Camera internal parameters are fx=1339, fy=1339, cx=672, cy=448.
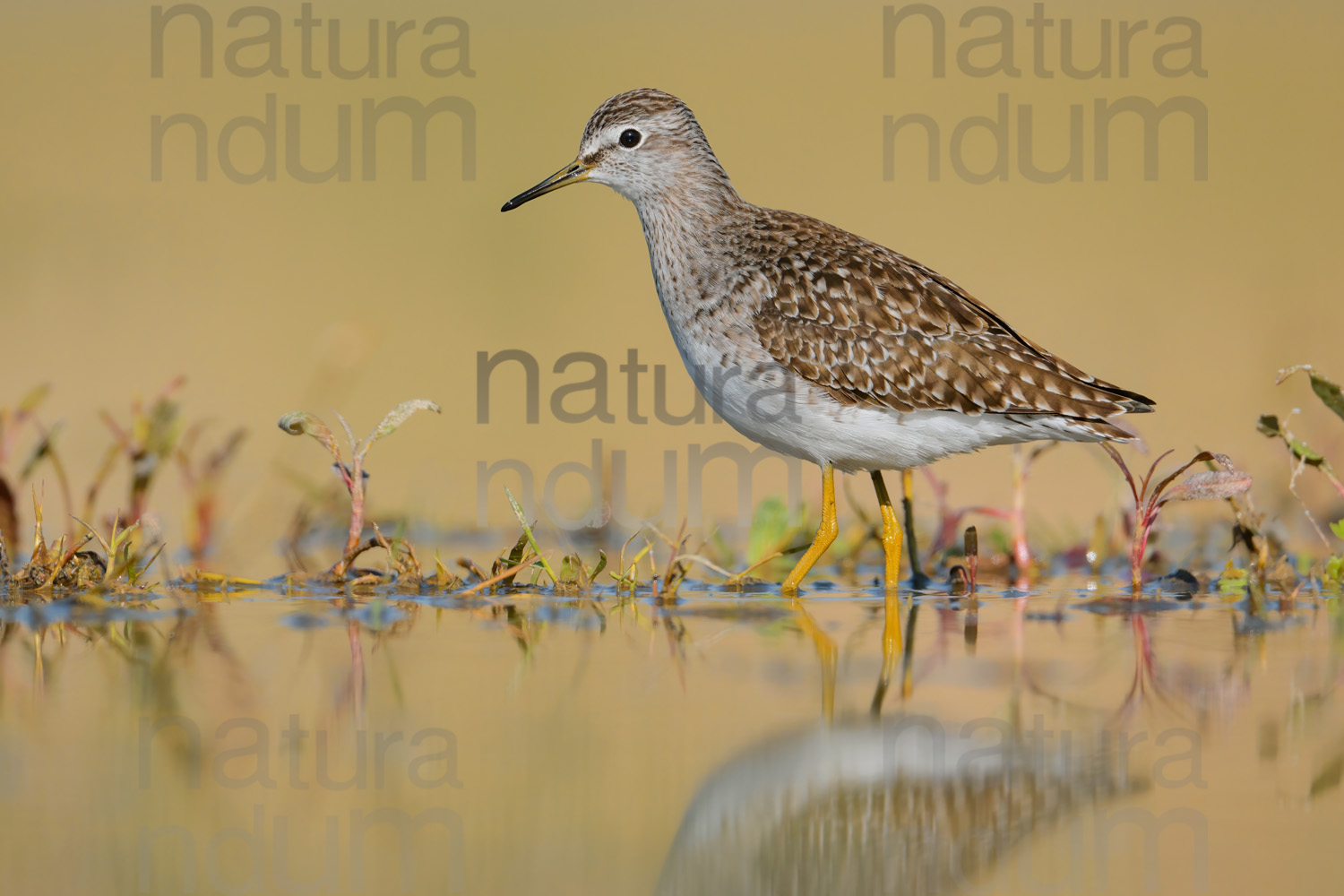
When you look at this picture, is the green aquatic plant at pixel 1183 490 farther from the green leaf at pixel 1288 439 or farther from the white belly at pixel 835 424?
the white belly at pixel 835 424

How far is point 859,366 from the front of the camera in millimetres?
7059

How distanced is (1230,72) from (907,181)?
5.85 m

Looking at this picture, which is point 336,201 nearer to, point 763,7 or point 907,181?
point 907,181

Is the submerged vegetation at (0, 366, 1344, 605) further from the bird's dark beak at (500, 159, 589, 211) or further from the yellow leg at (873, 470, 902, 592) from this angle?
the bird's dark beak at (500, 159, 589, 211)

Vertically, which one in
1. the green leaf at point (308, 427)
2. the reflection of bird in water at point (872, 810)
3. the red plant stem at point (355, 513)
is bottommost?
the reflection of bird in water at point (872, 810)

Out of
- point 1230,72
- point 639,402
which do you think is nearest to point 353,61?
point 639,402

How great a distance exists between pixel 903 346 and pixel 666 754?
370 centimetres

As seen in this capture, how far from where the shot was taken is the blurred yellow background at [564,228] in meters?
10.6

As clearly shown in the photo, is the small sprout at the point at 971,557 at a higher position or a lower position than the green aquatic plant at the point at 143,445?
lower

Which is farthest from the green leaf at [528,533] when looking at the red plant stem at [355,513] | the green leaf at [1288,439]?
the green leaf at [1288,439]

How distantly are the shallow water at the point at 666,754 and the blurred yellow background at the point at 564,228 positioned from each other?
276 cm

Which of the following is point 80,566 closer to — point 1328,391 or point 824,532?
point 824,532

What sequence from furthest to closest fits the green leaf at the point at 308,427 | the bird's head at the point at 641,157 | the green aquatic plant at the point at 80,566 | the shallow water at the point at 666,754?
the bird's head at the point at 641,157, the green leaf at the point at 308,427, the green aquatic plant at the point at 80,566, the shallow water at the point at 666,754

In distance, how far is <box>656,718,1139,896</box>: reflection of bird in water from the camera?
3.24m
